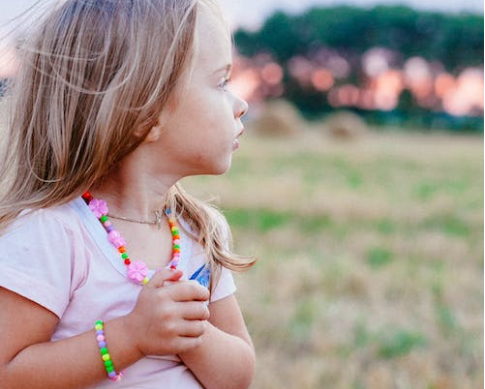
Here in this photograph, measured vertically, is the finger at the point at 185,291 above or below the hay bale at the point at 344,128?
above

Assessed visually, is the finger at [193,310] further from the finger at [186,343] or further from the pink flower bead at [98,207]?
the pink flower bead at [98,207]

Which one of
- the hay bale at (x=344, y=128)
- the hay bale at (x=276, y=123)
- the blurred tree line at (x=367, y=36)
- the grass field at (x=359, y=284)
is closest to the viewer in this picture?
the grass field at (x=359, y=284)

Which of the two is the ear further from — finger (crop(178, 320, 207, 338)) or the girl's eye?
finger (crop(178, 320, 207, 338))

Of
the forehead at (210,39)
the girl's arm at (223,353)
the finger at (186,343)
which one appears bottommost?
the girl's arm at (223,353)

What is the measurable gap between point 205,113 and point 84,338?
0.43 m

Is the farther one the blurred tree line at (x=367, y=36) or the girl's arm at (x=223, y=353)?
the blurred tree line at (x=367, y=36)

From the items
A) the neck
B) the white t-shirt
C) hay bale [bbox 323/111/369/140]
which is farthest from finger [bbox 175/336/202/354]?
hay bale [bbox 323/111/369/140]

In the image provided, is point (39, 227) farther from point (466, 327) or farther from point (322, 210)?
point (322, 210)

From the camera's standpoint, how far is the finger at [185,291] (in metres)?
1.42

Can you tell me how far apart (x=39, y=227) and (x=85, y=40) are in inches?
12.7

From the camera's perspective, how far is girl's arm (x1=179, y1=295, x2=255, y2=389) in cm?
157

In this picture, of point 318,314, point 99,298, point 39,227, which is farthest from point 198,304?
point 318,314

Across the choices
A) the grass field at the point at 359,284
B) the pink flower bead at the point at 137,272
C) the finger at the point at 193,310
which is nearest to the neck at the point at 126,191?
the pink flower bead at the point at 137,272

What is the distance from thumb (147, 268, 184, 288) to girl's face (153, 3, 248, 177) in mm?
Result: 223
